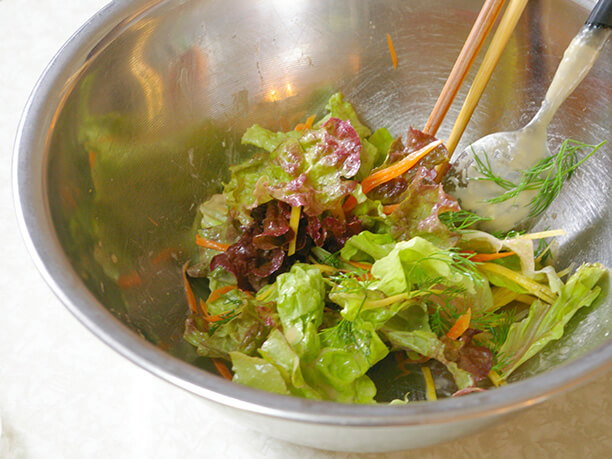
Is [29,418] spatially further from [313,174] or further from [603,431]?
[603,431]

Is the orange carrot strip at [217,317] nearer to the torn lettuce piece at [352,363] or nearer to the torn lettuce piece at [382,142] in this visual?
the torn lettuce piece at [352,363]

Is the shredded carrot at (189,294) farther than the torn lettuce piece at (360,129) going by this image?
No

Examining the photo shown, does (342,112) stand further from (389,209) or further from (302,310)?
(302,310)

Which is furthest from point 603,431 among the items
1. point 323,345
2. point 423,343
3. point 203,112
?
point 203,112

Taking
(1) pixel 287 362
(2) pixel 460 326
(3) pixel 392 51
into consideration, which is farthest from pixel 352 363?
(3) pixel 392 51

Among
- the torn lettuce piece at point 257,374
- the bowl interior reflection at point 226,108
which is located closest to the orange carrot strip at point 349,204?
the bowl interior reflection at point 226,108
